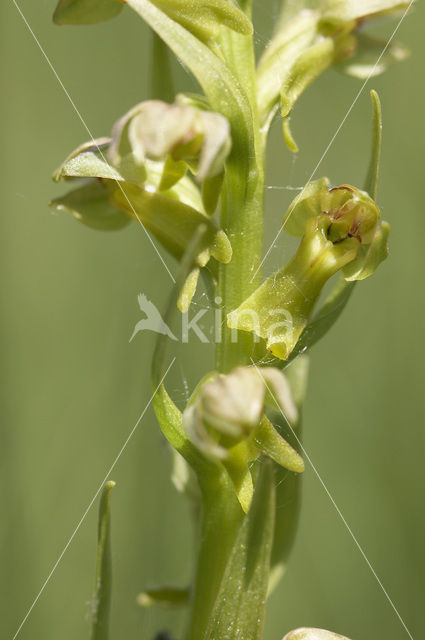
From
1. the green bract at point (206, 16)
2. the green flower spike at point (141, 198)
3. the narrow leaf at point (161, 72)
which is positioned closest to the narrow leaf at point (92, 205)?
the green flower spike at point (141, 198)

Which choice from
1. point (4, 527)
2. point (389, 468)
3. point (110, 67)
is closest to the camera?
→ point (4, 527)

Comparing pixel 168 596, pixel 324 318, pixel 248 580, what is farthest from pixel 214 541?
pixel 324 318

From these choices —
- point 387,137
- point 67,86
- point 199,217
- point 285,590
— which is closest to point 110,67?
point 67,86

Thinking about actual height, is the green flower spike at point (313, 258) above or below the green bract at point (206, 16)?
below

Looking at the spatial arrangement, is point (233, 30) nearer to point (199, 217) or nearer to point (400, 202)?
point (199, 217)

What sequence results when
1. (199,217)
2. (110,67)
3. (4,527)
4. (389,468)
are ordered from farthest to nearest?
(110,67) < (389,468) < (4,527) < (199,217)

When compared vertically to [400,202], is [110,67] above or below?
above

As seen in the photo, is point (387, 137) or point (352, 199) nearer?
point (352, 199)

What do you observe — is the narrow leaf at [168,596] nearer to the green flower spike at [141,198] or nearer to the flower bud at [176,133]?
the green flower spike at [141,198]
